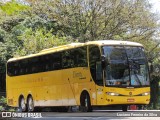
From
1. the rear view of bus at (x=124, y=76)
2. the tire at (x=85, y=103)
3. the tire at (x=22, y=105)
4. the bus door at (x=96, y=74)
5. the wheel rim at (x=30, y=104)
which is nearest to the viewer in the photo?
the rear view of bus at (x=124, y=76)

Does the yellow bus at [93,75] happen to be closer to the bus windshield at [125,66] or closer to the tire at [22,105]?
the bus windshield at [125,66]

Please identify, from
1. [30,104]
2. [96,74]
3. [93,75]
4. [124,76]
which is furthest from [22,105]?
[124,76]

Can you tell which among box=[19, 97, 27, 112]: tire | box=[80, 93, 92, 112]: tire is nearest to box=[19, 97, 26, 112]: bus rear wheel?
box=[19, 97, 27, 112]: tire

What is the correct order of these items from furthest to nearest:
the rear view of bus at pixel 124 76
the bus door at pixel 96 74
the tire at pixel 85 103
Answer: the tire at pixel 85 103
the bus door at pixel 96 74
the rear view of bus at pixel 124 76

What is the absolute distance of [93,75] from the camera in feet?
71.1

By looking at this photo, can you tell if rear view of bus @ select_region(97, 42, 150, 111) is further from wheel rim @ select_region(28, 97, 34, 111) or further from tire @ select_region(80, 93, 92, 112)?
wheel rim @ select_region(28, 97, 34, 111)

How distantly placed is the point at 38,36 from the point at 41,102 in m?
11.5

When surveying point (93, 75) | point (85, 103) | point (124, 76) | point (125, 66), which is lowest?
point (85, 103)

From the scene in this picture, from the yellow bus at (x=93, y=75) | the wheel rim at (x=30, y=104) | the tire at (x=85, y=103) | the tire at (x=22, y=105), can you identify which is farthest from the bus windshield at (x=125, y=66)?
the tire at (x=22, y=105)

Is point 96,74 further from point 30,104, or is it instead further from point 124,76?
point 30,104

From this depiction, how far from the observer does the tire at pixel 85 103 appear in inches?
863

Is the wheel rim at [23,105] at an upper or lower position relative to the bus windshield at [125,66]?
lower

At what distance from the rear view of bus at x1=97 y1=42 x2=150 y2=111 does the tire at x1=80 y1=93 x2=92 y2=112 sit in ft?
4.25

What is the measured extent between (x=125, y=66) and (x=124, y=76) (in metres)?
0.47
